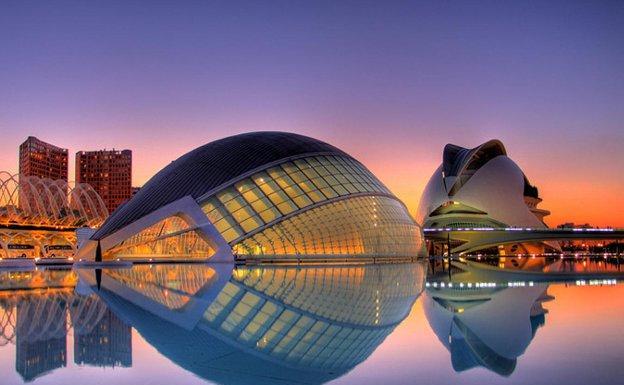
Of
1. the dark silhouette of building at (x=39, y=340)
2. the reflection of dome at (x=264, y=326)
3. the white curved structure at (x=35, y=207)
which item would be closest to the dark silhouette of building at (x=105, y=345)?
the dark silhouette of building at (x=39, y=340)

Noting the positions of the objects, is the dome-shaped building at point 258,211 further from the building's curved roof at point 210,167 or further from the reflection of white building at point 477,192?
the reflection of white building at point 477,192

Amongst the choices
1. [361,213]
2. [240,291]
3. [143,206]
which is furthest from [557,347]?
[143,206]

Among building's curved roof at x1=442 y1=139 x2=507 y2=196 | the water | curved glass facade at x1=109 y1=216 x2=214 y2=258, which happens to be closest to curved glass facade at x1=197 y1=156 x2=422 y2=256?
curved glass facade at x1=109 y1=216 x2=214 y2=258

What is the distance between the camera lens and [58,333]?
9.80 meters

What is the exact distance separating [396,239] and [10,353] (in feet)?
128

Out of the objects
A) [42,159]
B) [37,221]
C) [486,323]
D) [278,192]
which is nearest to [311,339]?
[486,323]

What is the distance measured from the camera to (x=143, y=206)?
4244cm

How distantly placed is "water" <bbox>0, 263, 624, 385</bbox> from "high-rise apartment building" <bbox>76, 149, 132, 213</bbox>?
595 feet

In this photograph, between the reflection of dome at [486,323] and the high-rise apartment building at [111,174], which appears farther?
the high-rise apartment building at [111,174]

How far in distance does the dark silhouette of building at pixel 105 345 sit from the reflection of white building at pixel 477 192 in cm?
7668

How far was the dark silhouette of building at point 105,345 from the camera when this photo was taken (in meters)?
7.63

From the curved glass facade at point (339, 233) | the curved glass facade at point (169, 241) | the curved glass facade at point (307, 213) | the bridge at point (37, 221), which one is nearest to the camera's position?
the curved glass facade at point (307, 213)

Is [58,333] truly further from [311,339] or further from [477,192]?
[477,192]

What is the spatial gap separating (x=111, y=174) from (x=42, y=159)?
30.1 meters
